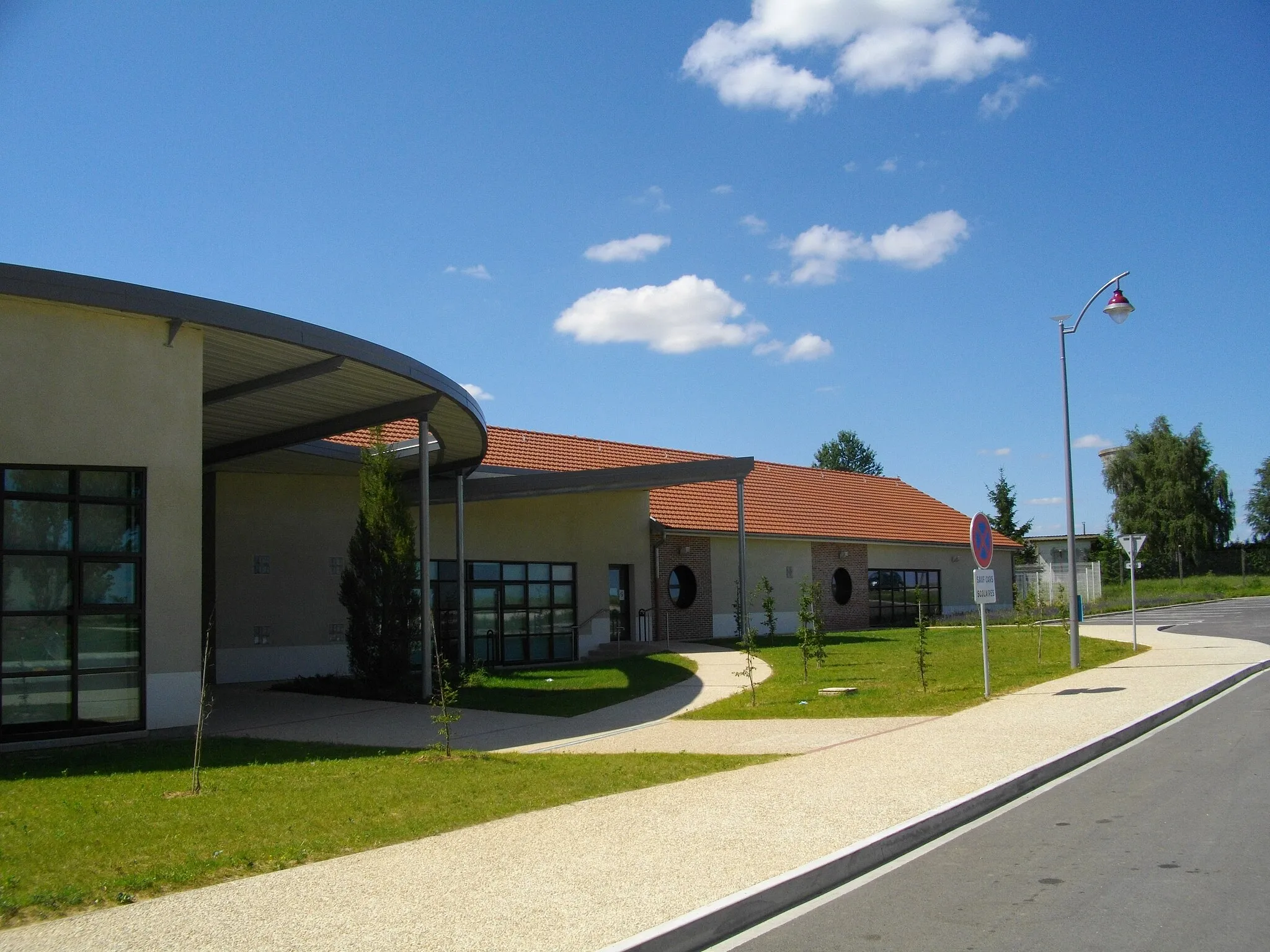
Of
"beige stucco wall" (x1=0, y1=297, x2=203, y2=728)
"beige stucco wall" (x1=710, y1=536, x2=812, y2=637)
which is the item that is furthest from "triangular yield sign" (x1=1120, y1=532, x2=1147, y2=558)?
"beige stucco wall" (x1=0, y1=297, x2=203, y2=728)

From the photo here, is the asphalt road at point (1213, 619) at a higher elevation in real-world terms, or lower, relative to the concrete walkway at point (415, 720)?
lower

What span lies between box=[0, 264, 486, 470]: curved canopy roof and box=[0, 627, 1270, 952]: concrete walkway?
7.34 meters

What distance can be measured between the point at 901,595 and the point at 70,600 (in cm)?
3114

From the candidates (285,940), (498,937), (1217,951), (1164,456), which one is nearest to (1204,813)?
(1217,951)

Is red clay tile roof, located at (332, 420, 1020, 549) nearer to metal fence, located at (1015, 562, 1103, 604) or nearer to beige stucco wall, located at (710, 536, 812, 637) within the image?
beige stucco wall, located at (710, 536, 812, 637)

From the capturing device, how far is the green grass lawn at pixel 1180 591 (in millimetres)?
48094

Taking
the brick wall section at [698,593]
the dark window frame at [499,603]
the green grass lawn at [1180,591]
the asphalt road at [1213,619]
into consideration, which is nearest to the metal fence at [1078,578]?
the green grass lawn at [1180,591]

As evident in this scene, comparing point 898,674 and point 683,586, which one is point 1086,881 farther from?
point 683,586

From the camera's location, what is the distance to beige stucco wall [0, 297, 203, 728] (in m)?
11.7

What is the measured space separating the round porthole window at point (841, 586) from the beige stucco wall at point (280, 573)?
1811 cm

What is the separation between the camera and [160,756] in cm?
1150

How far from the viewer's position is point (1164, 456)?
71.8 metres

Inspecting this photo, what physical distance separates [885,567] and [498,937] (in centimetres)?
3398

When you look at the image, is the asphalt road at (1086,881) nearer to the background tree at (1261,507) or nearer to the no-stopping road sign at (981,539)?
the no-stopping road sign at (981,539)
